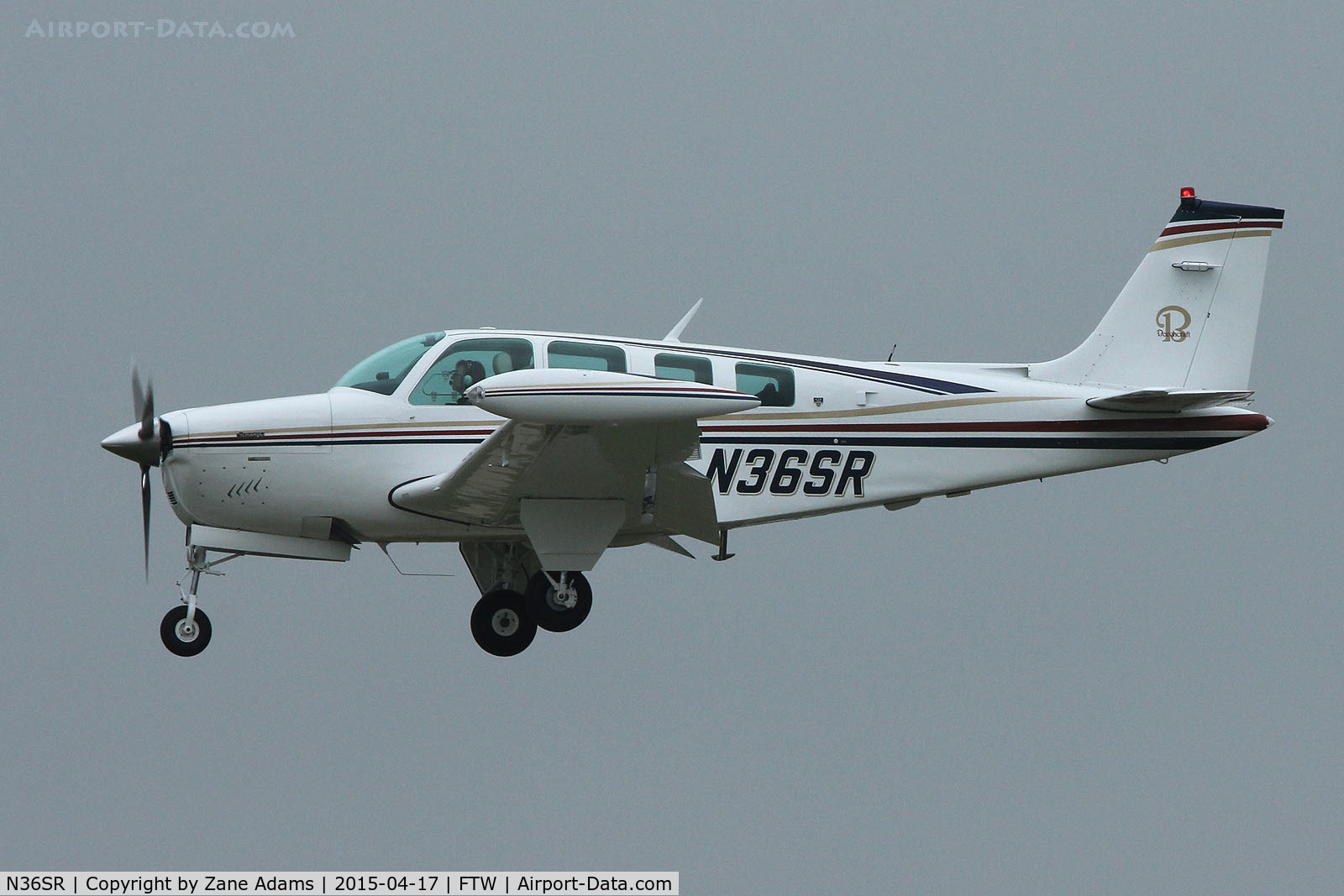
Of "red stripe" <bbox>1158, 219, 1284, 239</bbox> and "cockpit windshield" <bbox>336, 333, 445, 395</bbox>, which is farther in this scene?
"red stripe" <bbox>1158, 219, 1284, 239</bbox>

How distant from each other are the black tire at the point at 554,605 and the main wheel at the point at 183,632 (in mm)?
3069

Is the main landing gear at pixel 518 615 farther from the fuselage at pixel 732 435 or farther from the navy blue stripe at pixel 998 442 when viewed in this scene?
the navy blue stripe at pixel 998 442

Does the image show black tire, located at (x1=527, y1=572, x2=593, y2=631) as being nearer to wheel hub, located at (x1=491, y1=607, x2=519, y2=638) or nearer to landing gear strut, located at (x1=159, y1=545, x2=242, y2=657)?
wheel hub, located at (x1=491, y1=607, x2=519, y2=638)

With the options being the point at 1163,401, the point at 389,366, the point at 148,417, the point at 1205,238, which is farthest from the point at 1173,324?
the point at 148,417

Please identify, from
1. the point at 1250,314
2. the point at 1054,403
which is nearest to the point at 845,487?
the point at 1054,403

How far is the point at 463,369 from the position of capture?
46.4ft

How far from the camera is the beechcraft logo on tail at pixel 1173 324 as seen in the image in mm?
15719

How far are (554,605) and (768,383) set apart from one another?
3080 millimetres

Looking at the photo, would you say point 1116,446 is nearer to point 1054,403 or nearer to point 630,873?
point 1054,403

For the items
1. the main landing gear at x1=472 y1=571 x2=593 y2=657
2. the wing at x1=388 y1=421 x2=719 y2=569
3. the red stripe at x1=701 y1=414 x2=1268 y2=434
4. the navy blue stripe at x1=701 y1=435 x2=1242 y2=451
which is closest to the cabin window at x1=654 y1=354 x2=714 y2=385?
the navy blue stripe at x1=701 y1=435 x2=1242 y2=451

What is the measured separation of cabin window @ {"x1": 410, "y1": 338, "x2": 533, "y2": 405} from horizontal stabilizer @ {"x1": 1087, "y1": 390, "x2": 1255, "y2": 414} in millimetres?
5530

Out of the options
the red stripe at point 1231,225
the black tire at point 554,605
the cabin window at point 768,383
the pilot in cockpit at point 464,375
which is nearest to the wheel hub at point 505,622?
the black tire at point 554,605

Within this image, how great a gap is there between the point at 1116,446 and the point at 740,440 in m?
3.70

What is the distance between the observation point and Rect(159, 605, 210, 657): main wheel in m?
14.1
